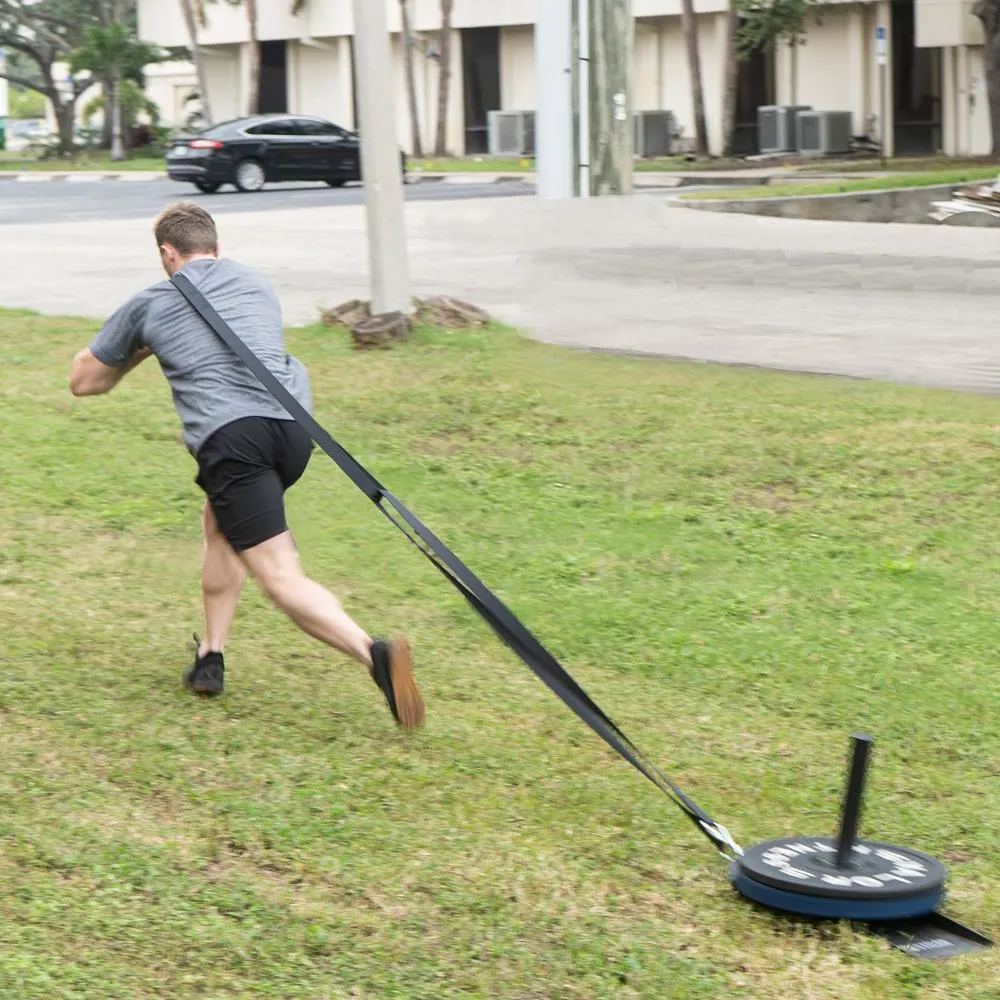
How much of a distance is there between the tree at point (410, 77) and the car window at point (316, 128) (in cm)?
1110

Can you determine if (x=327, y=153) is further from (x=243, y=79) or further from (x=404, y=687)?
(x=404, y=687)

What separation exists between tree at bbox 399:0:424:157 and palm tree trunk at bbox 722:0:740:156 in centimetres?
920

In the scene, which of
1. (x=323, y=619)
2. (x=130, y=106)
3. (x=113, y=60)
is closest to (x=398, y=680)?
(x=323, y=619)

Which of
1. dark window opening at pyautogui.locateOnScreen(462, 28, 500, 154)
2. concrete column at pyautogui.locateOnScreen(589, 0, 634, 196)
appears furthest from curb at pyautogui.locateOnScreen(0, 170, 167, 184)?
concrete column at pyautogui.locateOnScreen(589, 0, 634, 196)

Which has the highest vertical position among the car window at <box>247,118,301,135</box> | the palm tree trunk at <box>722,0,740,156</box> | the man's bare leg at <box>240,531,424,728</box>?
the palm tree trunk at <box>722,0,740,156</box>

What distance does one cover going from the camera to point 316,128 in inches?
1411

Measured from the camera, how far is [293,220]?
22.9 metres

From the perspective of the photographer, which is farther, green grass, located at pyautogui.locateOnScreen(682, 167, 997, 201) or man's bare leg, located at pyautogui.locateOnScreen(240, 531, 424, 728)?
green grass, located at pyautogui.locateOnScreen(682, 167, 997, 201)

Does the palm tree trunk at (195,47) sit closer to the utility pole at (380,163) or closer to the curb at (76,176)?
the curb at (76,176)

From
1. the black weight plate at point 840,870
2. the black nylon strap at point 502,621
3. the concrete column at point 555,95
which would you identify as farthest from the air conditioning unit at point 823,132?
the black weight plate at point 840,870

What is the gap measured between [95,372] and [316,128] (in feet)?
104

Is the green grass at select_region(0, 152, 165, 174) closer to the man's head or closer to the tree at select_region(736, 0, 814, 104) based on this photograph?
the tree at select_region(736, 0, 814, 104)

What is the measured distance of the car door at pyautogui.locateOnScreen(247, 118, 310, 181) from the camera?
3447 cm

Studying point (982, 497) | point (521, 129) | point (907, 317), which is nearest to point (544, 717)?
point (982, 497)
